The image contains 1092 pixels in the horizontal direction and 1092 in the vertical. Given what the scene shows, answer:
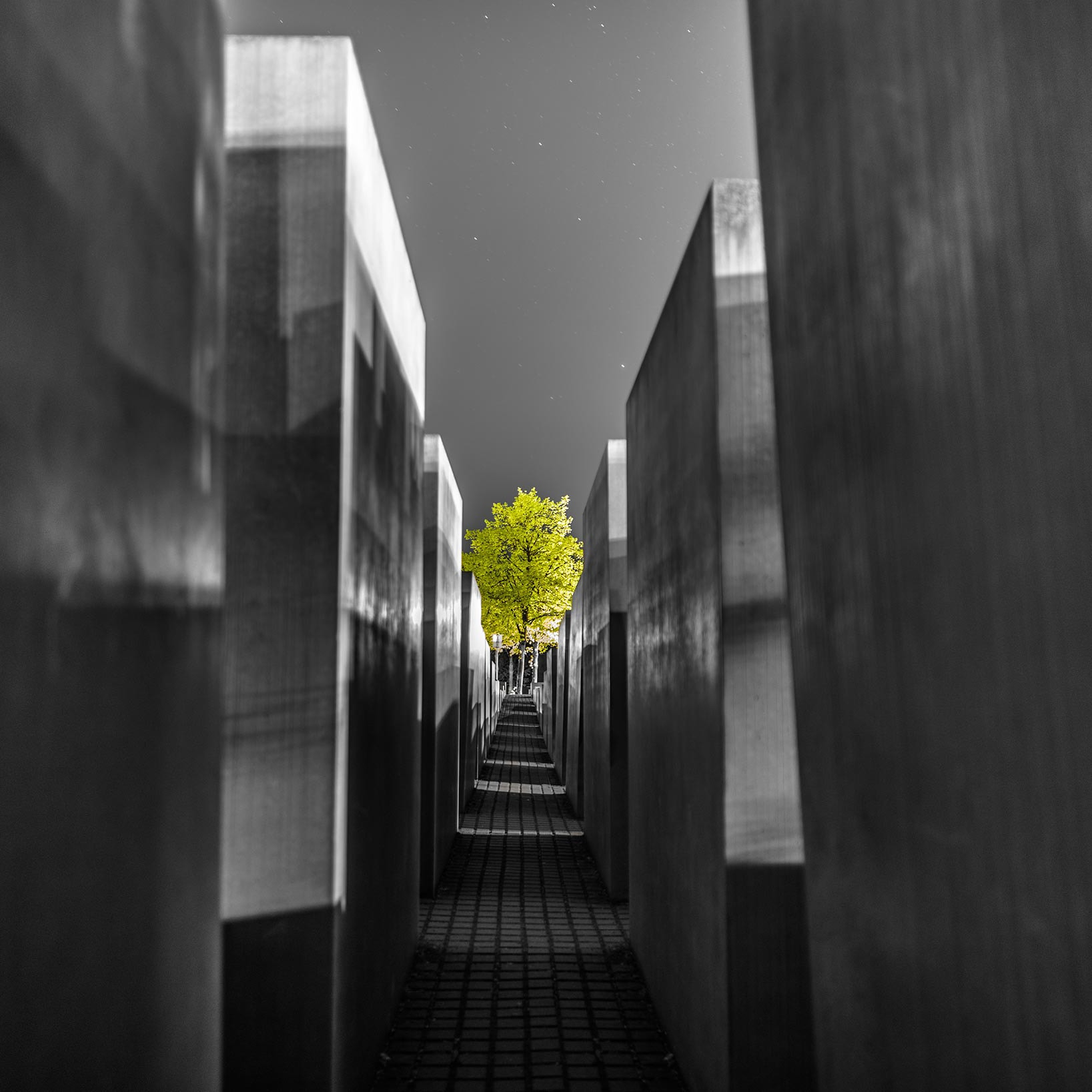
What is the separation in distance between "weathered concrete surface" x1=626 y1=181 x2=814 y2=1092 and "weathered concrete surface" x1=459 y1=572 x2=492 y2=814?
874 cm

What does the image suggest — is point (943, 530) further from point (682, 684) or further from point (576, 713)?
point (576, 713)

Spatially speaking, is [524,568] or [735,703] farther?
[524,568]

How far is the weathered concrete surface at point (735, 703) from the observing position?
158 inches

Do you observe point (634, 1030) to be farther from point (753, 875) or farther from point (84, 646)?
point (84, 646)

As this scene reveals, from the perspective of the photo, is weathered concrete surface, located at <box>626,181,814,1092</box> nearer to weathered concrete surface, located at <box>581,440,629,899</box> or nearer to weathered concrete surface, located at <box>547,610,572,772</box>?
weathered concrete surface, located at <box>581,440,629,899</box>

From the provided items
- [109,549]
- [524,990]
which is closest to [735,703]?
[109,549]

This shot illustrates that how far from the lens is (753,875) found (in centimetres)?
407

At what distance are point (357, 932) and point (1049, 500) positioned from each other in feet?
12.2

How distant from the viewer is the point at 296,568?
4.06 meters

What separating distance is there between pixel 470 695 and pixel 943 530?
1373 centimetres

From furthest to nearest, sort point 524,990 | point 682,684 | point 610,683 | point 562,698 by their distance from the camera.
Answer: point 562,698 → point 610,683 → point 524,990 → point 682,684

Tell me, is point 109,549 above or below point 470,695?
above

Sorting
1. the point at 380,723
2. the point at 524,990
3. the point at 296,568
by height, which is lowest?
the point at 524,990

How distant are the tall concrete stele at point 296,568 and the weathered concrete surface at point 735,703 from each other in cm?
146
